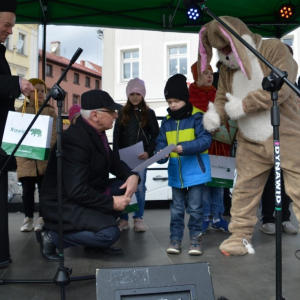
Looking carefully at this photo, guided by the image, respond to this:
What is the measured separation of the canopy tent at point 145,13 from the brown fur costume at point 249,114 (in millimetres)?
1800

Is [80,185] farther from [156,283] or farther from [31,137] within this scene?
[156,283]

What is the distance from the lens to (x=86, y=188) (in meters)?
2.89

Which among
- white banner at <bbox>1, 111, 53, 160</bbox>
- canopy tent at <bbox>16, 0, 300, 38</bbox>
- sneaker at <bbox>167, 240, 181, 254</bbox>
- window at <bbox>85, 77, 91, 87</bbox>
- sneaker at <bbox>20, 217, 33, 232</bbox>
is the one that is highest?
window at <bbox>85, 77, 91, 87</bbox>

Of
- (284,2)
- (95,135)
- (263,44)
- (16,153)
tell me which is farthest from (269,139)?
(284,2)

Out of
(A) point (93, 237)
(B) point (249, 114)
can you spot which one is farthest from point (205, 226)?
(A) point (93, 237)

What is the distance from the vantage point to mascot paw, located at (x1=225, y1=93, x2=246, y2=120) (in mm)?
3152

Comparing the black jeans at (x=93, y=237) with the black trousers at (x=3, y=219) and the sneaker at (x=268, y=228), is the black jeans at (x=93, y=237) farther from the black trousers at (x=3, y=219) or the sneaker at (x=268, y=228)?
the sneaker at (x=268, y=228)

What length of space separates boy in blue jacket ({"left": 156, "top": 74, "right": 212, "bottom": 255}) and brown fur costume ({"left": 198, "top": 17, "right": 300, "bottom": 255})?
6.9 inches

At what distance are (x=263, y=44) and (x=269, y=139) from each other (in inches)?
28.6

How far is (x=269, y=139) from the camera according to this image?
3.20m

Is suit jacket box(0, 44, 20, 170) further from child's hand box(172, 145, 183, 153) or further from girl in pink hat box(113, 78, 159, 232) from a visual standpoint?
girl in pink hat box(113, 78, 159, 232)

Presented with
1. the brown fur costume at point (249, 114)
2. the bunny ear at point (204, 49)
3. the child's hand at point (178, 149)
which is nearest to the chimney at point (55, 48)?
the bunny ear at point (204, 49)

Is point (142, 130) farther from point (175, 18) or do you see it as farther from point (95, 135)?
point (175, 18)

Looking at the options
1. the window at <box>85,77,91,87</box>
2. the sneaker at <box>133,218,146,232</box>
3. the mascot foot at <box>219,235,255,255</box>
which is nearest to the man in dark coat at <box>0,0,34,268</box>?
the sneaker at <box>133,218,146,232</box>
